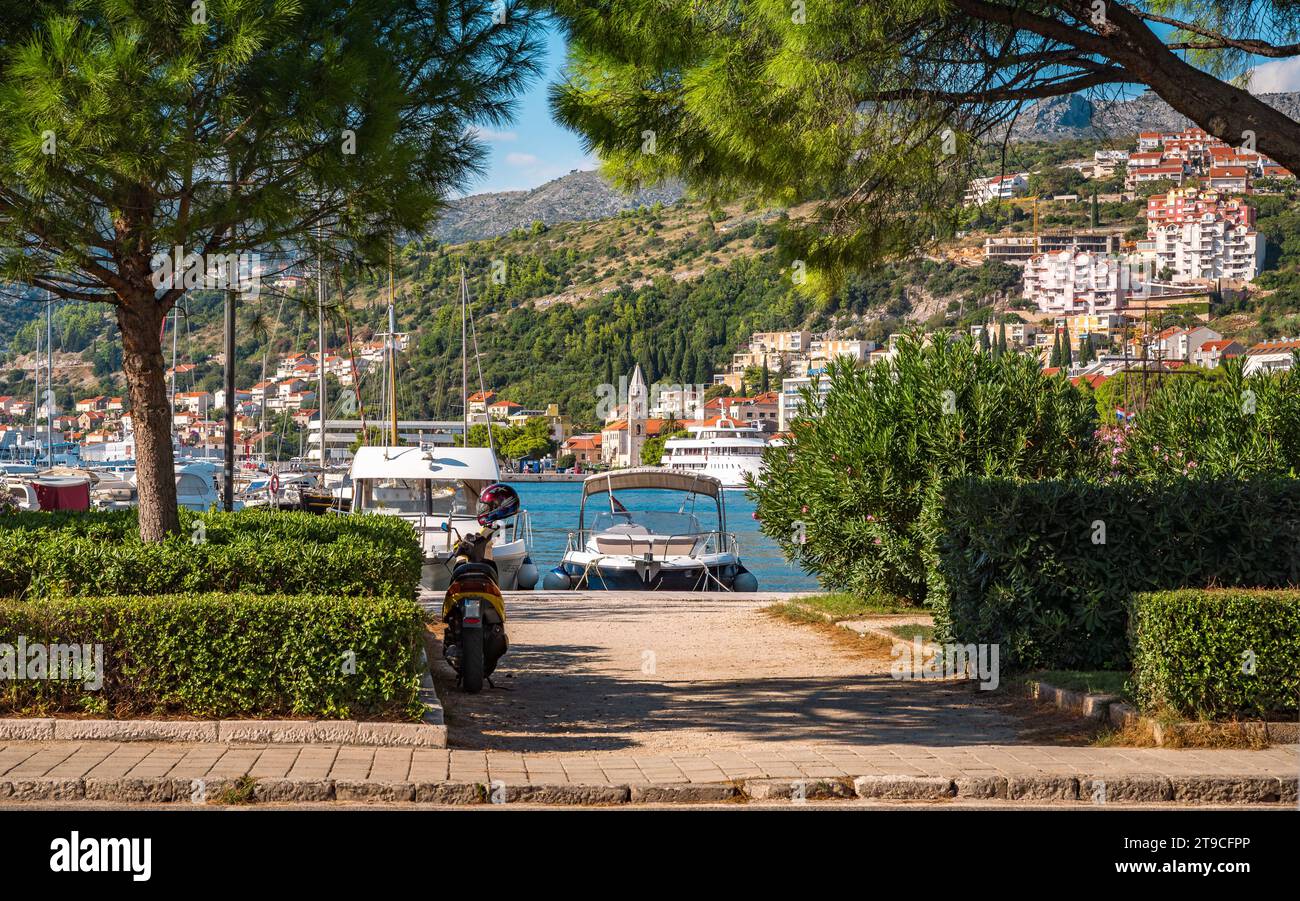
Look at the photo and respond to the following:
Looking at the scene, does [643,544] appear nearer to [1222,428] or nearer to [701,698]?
[1222,428]

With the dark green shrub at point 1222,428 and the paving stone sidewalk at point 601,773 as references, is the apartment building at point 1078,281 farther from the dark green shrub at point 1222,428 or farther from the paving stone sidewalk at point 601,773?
the paving stone sidewalk at point 601,773

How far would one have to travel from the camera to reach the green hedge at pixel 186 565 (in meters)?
8.76

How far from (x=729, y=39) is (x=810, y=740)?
4.96 m

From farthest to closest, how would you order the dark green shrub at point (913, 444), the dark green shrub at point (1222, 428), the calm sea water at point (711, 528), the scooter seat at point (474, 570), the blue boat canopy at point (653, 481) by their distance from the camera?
the calm sea water at point (711, 528) < the blue boat canopy at point (653, 481) < the dark green shrub at point (913, 444) < the dark green shrub at point (1222, 428) < the scooter seat at point (474, 570)

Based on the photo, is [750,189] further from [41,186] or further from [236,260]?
[41,186]

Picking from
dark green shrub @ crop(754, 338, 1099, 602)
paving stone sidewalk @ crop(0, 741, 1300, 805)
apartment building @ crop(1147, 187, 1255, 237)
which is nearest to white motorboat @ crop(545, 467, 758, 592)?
dark green shrub @ crop(754, 338, 1099, 602)

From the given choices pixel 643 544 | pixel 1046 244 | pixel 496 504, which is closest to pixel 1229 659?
pixel 496 504

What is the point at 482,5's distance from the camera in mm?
9586

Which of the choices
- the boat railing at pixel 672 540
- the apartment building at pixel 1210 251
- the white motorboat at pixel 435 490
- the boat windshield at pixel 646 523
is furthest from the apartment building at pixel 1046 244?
the white motorboat at pixel 435 490

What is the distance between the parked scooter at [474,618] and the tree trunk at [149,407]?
2.22m

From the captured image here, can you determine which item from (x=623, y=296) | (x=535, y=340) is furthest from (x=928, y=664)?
(x=623, y=296)

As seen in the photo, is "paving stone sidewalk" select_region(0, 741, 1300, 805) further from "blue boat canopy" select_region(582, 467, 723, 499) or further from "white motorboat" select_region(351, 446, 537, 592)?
"blue boat canopy" select_region(582, 467, 723, 499)

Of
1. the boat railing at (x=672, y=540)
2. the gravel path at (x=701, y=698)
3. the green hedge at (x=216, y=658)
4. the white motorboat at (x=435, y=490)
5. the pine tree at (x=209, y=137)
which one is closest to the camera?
the pine tree at (x=209, y=137)

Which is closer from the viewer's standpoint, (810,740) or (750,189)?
(810,740)
